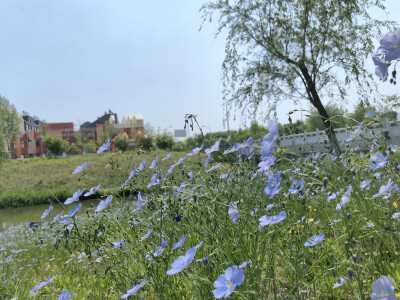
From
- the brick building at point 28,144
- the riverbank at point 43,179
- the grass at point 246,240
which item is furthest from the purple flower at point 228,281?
the brick building at point 28,144

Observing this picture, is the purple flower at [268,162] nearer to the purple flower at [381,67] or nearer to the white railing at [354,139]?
the white railing at [354,139]

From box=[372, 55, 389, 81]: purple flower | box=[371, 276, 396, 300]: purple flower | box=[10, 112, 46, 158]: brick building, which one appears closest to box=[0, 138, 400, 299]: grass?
box=[371, 276, 396, 300]: purple flower

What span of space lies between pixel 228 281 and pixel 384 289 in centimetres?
39

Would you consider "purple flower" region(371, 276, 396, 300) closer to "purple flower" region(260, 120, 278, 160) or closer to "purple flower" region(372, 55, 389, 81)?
"purple flower" region(260, 120, 278, 160)

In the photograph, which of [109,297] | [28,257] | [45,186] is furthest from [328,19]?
[45,186]

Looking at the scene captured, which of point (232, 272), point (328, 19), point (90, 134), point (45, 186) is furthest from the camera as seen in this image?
A: point (90, 134)

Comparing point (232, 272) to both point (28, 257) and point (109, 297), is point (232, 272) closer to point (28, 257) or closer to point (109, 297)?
point (109, 297)

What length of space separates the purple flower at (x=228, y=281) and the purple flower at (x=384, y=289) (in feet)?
1.10

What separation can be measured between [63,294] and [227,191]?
1.00 m

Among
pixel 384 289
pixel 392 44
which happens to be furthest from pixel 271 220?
pixel 392 44

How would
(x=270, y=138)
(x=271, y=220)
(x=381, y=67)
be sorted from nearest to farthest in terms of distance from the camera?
(x=270, y=138), (x=381, y=67), (x=271, y=220)

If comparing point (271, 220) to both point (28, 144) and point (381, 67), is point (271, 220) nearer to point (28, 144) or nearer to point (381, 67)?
point (381, 67)

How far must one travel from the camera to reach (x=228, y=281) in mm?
1060

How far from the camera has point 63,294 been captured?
6.25 feet
